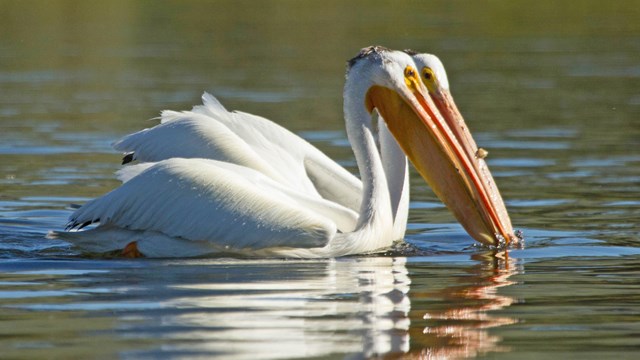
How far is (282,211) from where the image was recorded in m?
7.09

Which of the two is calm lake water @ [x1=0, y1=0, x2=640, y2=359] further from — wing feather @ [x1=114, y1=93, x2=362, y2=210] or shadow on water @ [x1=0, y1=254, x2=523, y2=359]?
wing feather @ [x1=114, y1=93, x2=362, y2=210]

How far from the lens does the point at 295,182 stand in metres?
7.99

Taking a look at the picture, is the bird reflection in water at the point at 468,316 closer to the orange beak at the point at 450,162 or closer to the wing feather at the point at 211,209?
the orange beak at the point at 450,162

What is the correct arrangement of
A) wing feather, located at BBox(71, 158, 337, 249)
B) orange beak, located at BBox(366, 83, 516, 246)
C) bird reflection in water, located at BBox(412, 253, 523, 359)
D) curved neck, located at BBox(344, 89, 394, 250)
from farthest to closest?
orange beak, located at BBox(366, 83, 516, 246) → curved neck, located at BBox(344, 89, 394, 250) → wing feather, located at BBox(71, 158, 337, 249) → bird reflection in water, located at BBox(412, 253, 523, 359)

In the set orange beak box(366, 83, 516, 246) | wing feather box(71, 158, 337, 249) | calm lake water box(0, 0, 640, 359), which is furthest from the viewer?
orange beak box(366, 83, 516, 246)

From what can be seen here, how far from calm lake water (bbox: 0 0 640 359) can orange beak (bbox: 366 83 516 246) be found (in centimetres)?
19

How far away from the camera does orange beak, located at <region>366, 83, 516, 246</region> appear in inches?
302

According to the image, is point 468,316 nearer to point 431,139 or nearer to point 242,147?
point 431,139

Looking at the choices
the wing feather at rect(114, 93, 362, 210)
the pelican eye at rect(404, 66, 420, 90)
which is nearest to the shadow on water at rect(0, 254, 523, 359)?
the wing feather at rect(114, 93, 362, 210)

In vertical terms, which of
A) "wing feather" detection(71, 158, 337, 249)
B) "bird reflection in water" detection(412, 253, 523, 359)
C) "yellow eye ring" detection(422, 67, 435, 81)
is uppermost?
"yellow eye ring" detection(422, 67, 435, 81)

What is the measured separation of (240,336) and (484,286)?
1.64 m

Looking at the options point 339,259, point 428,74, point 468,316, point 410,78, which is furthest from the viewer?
point 428,74

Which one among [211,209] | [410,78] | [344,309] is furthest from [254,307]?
[410,78]

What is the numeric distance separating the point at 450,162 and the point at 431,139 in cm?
16
